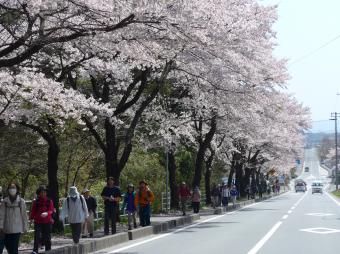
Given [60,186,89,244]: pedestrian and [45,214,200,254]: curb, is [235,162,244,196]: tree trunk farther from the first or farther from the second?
[60,186,89,244]: pedestrian

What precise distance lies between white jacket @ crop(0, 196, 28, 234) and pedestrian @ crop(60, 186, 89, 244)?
273 cm

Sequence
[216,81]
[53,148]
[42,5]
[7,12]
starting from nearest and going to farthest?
1. [42,5]
2. [7,12]
3. [53,148]
4. [216,81]

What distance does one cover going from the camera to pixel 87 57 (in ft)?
60.0

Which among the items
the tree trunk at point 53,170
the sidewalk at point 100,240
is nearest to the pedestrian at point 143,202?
the sidewalk at point 100,240

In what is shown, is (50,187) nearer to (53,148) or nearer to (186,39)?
(53,148)

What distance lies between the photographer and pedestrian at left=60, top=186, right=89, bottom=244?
1521 centimetres

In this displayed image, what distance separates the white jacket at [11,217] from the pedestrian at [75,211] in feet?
8.97

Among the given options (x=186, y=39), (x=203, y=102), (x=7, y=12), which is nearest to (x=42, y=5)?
(x=7, y=12)

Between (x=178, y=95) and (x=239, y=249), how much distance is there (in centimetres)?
1540

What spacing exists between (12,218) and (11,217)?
29mm

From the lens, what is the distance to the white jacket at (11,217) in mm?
12305

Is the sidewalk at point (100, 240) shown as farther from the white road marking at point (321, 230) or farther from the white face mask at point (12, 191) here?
the white road marking at point (321, 230)

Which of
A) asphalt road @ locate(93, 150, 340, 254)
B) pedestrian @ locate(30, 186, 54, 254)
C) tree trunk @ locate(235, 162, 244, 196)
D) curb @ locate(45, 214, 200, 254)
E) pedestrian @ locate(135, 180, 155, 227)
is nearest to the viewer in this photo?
curb @ locate(45, 214, 200, 254)

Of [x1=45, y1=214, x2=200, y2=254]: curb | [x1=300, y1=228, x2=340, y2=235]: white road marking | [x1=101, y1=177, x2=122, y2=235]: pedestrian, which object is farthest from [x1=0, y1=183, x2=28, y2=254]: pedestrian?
[x1=300, y1=228, x2=340, y2=235]: white road marking
